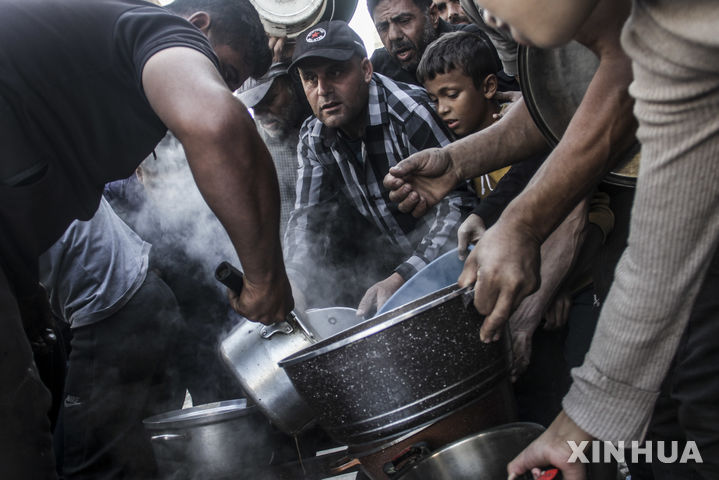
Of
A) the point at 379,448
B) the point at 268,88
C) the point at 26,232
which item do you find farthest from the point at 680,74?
the point at 268,88

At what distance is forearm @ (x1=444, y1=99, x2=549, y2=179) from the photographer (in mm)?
1967

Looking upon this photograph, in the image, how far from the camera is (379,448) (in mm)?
1413

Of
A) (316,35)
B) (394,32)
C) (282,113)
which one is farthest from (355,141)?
(394,32)

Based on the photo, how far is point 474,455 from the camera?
1.35 metres

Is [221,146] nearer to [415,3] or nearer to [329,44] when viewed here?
[329,44]

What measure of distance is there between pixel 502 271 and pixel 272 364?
3.49 ft

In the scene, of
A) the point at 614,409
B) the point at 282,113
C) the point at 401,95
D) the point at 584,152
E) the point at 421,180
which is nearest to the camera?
the point at 614,409

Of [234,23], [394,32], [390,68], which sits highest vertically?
[234,23]

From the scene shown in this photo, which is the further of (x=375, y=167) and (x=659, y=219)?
(x=375, y=167)

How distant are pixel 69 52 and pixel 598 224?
1.61 m

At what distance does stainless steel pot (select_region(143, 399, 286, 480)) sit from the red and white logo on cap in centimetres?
198

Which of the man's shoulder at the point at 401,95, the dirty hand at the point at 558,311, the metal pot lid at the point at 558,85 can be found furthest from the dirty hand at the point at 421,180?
the man's shoulder at the point at 401,95

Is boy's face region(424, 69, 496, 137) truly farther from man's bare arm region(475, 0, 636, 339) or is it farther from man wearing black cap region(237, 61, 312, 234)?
man's bare arm region(475, 0, 636, 339)

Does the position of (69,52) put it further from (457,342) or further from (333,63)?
(333,63)
